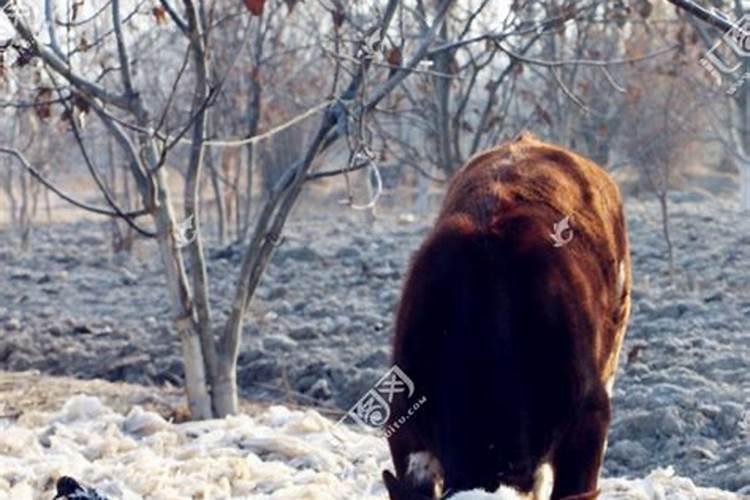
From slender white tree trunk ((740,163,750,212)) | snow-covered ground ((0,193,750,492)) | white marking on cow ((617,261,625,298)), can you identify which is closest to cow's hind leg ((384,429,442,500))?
white marking on cow ((617,261,625,298))

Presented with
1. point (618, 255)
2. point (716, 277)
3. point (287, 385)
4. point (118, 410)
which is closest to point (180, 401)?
point (118, 410)

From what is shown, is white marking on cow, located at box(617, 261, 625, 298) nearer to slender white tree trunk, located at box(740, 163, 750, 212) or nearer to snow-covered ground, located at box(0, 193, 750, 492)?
snow-covered ground, located at box(0, 193, 750, 492)

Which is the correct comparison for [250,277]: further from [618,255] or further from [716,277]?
[716,277]

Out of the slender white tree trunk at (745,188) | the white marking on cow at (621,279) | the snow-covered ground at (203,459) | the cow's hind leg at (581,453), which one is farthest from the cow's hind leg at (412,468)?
the slender white tree trunk at (745,188)

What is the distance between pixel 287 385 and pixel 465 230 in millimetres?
5288

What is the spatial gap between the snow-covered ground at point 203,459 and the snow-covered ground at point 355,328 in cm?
134

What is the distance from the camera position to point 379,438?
7.47 metres

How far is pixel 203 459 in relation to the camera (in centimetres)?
662

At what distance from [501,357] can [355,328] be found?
746 cm

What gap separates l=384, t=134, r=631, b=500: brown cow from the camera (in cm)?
433

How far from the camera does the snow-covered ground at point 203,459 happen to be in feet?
20.2

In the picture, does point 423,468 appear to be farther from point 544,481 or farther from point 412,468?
point 544,481

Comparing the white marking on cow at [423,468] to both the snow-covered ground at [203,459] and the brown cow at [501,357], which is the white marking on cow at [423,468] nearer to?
the brown cow at [501,357]

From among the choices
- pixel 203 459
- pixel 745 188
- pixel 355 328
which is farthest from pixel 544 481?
pixel 745 188
